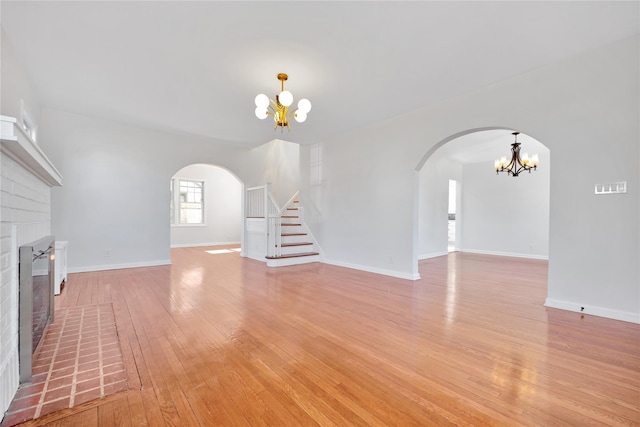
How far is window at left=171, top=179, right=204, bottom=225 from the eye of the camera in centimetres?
922

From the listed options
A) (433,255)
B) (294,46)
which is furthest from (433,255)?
(294,46)

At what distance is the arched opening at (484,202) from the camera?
23.1 ft

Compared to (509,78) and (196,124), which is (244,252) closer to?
(196,124)

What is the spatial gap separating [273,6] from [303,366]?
2.92 meters

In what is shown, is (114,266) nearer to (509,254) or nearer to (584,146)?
(584,146)

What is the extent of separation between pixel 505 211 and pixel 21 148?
362 inches

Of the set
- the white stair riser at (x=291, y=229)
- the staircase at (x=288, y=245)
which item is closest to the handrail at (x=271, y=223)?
the staircase at (x=288, y=245)

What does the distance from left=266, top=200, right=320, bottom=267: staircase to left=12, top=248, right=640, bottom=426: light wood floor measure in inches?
77.8

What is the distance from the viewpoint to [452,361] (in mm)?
2025

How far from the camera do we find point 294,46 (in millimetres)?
2973

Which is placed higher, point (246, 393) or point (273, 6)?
point (273, 6)

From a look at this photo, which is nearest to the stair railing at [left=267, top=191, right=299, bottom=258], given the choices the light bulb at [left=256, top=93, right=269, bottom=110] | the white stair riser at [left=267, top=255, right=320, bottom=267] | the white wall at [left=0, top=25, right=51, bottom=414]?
the white stair riser at [left=267, top=255, right=320, bottom=267]

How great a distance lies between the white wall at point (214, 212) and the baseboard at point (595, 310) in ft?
27.6

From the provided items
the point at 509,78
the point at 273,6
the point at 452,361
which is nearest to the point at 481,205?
the point at 509,78
